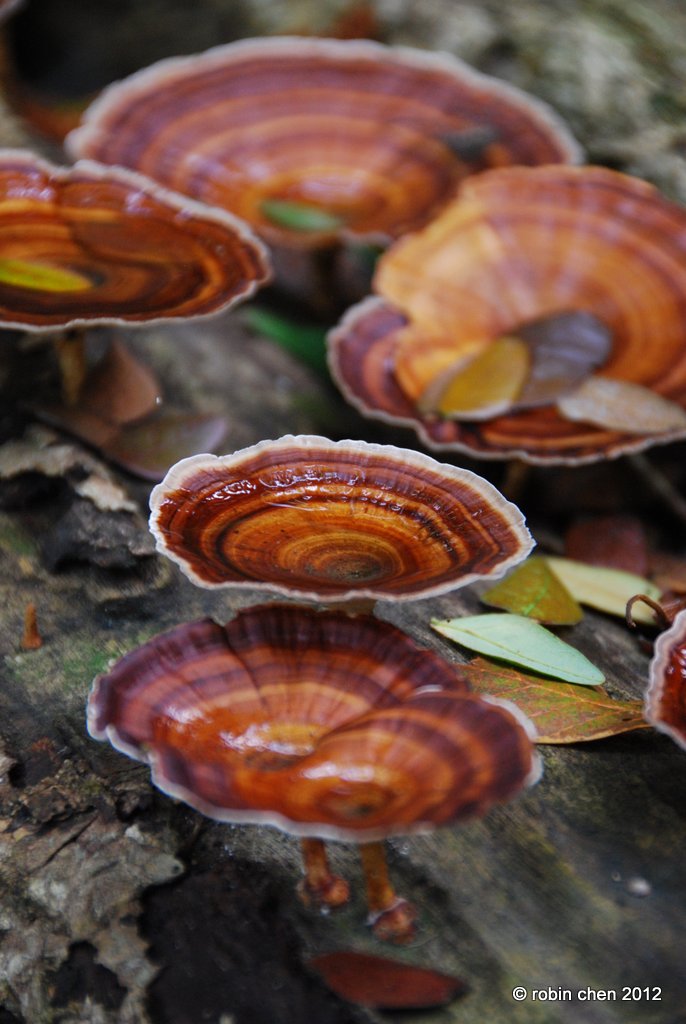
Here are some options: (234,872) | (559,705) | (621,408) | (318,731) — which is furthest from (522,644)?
(621,408)

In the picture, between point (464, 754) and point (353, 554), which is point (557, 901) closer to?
point (464, 754)

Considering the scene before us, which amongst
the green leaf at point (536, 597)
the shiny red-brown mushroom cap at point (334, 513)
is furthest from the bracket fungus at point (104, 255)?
the green leaf at point (536, 597)

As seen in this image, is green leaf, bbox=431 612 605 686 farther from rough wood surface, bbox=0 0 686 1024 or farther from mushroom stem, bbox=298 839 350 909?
mushroom stem, bbox=298 839 350 909

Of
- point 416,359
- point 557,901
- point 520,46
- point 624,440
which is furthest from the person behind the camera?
point 520,46

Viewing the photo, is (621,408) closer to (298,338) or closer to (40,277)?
(298,338)

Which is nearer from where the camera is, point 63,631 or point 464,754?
point 464,754

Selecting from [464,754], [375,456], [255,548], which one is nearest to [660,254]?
[375,456]

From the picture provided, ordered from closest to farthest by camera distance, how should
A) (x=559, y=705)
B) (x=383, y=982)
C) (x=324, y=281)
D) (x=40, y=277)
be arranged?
(x=383, y=982) < (x=559, y=705) < (x=40, y=277) < (x=324, y=281)

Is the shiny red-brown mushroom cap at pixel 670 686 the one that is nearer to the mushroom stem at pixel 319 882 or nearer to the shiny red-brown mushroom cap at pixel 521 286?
the mushroom stem at pixel 319 882
